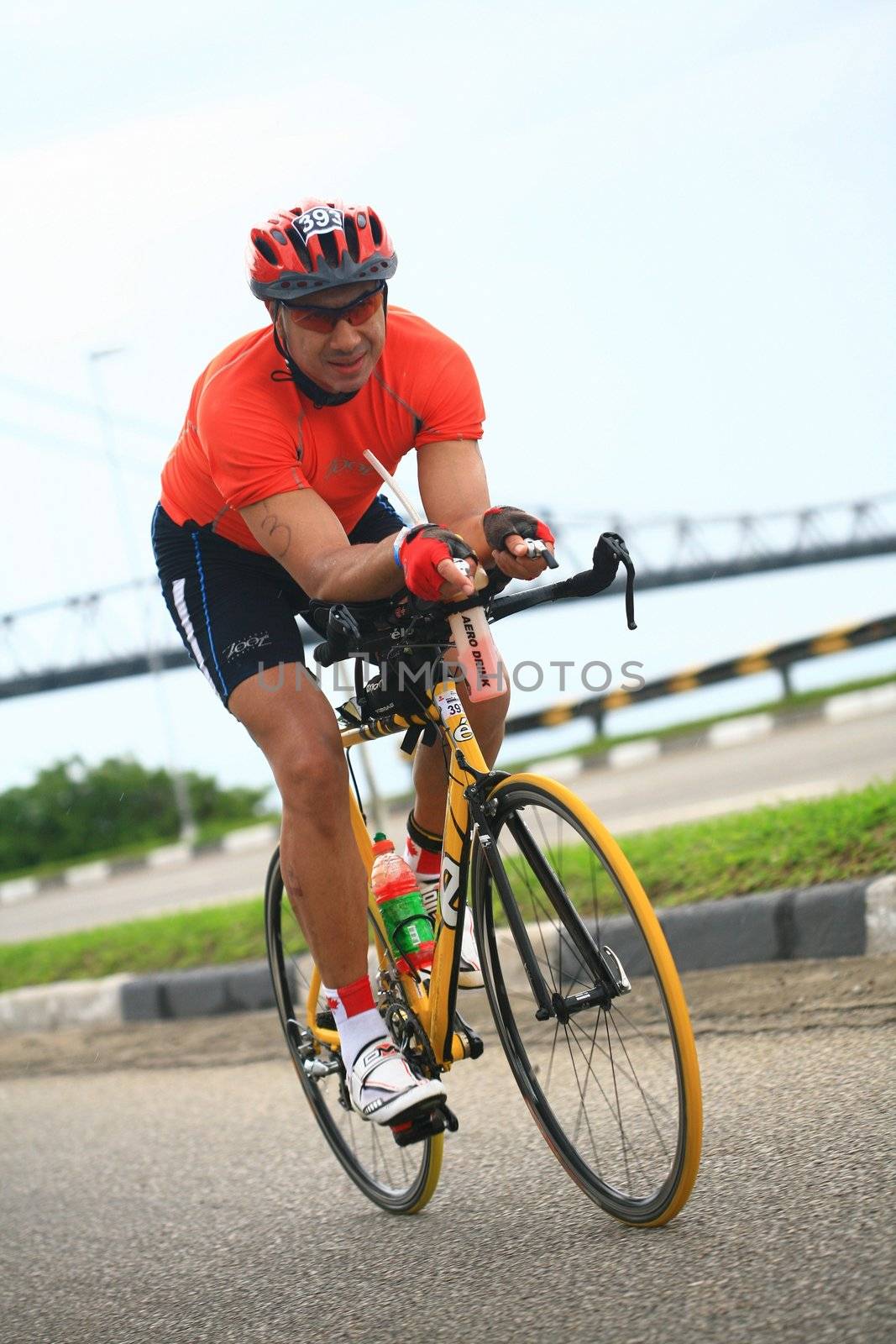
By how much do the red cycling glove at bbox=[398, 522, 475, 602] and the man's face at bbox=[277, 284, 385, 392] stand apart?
591 mm

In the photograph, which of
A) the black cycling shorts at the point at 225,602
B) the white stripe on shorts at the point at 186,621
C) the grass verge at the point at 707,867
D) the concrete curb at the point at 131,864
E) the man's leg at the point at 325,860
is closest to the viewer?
the man's leg at the point at 325,860

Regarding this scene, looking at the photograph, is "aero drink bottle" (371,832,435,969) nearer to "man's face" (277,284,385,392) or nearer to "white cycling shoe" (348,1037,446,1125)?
"white cycling shoe" (348,1037,446,1125)

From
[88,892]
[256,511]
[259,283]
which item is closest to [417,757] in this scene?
[256,511]

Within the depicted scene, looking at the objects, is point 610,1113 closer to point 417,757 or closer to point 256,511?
point 417,757

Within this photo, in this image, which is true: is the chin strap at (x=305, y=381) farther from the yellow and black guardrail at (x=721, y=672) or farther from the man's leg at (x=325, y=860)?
the yellow and black guardrail at (x=721, y=672)

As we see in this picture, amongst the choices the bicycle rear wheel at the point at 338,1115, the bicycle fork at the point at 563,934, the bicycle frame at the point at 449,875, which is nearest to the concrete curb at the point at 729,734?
the bicycle rear wheel at the point at 338,1115

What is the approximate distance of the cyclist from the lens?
3.21 m

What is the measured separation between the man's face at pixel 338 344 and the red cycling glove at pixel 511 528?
0.55 metres

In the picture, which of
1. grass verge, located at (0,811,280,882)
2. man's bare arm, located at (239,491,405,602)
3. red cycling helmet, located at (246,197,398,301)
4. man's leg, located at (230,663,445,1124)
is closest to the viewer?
man's bare arm, located at (239,491,405,602)

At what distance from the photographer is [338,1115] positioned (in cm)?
407

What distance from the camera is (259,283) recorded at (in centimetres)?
324

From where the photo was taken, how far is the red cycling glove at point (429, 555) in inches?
111

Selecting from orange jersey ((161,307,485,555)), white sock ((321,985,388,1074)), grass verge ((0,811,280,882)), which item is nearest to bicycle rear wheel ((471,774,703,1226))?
white sock ((321,985,388,1074))

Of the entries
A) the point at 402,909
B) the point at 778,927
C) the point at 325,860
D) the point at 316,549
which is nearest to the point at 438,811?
the point at 402,909
